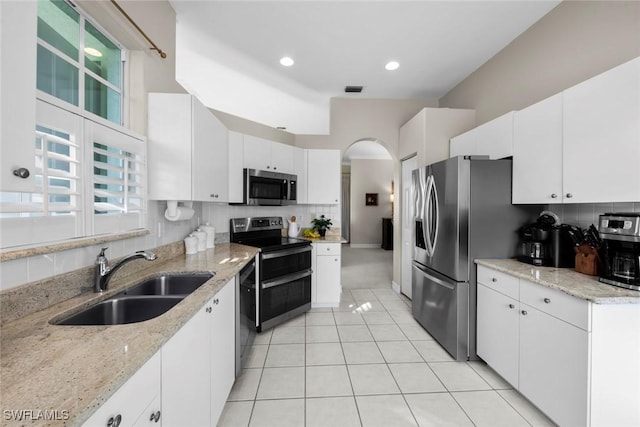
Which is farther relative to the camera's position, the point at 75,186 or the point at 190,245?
the point at 190,245

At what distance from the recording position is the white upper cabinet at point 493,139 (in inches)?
87.4

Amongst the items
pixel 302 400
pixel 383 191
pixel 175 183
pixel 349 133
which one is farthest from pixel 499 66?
pixel 383 191

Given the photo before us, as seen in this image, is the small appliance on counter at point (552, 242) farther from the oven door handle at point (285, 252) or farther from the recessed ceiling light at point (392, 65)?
the recessed ceiling light at point (392, 65)

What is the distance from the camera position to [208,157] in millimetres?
2164

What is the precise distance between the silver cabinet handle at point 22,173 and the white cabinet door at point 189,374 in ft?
2.18

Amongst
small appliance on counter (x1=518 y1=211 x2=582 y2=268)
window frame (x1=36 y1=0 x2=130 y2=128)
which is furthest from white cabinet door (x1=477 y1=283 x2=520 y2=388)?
window frame (x1=36 y1=0 x2=130 y2=128)

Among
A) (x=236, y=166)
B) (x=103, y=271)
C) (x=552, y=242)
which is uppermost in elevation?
(x=236, y=166)

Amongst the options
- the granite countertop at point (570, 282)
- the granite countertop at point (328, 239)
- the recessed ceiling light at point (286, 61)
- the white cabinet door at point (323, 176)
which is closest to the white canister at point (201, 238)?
the granite countertop at point (328, 239)

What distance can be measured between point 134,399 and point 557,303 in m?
2.07

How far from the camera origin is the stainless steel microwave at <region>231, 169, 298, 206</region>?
9.54 ft

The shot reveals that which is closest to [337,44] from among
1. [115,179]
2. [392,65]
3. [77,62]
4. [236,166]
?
[392,65]

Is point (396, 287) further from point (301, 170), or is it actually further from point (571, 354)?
point (571, 354)

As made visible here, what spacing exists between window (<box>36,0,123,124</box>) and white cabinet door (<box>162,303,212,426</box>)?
125 centimetres

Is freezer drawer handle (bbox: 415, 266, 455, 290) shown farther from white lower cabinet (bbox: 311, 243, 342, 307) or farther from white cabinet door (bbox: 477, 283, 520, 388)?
white lower cabinet (bbox: 311, 243, 342, 307)
